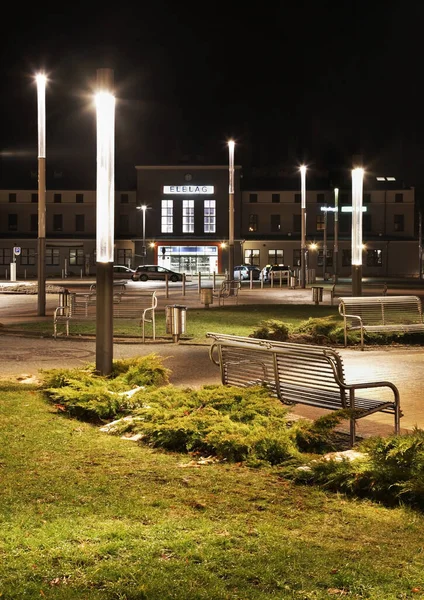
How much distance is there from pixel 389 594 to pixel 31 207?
290 ft

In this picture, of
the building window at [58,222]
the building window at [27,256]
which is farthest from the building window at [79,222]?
the building window at [27,256]

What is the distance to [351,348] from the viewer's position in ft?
55.5

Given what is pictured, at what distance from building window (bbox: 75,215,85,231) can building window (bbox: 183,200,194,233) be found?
1101 centimetres

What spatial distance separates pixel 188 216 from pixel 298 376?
80.1 meters

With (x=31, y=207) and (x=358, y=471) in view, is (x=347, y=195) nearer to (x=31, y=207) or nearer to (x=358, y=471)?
(x=31, y=207)

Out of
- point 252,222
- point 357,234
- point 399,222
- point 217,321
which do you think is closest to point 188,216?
point 252,222

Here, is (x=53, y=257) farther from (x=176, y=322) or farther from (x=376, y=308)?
(x=176, y=322)

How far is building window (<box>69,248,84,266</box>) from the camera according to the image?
8769 cm

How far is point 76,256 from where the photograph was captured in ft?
288

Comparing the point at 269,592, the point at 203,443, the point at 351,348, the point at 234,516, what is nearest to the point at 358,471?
the point at 234,516

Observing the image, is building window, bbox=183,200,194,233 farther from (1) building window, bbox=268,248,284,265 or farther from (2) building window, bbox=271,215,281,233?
(2) building window, bbox=271,215,281,233

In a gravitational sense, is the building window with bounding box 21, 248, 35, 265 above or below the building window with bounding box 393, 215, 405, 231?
below

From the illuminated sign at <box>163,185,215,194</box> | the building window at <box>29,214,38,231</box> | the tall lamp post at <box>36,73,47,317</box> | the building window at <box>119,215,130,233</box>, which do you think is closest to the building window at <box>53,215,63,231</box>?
the building window at <box>29,214,38,231</box>

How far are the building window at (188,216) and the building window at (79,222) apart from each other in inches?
433
